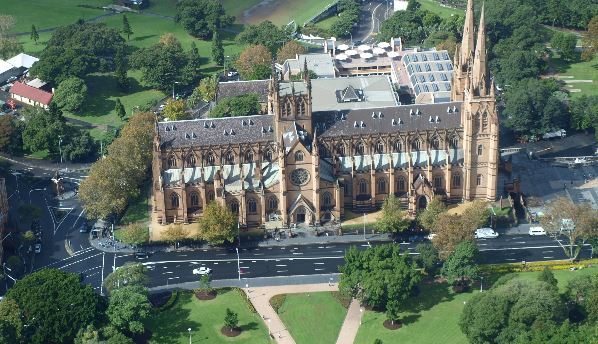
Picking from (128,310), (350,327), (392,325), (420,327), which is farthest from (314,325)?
(128,310)

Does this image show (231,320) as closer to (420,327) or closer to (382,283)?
(382,283)

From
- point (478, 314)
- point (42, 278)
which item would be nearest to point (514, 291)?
point (478, 314)

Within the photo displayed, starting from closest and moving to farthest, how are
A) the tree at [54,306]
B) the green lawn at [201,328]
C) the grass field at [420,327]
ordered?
the tree at [54,306], the grass field at [420,327], the green lawn at [201,328]

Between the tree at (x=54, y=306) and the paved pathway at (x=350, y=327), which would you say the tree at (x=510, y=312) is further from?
the tree at (x=54, y=306)

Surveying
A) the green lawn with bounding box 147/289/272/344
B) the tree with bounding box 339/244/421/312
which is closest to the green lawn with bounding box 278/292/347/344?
the green lawn with bounding box 147/289/272/344

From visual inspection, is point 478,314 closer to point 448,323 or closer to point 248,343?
point 448,323

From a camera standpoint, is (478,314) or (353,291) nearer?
(478,314)

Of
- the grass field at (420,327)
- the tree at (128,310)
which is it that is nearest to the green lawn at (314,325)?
the grass field at (420,327)
